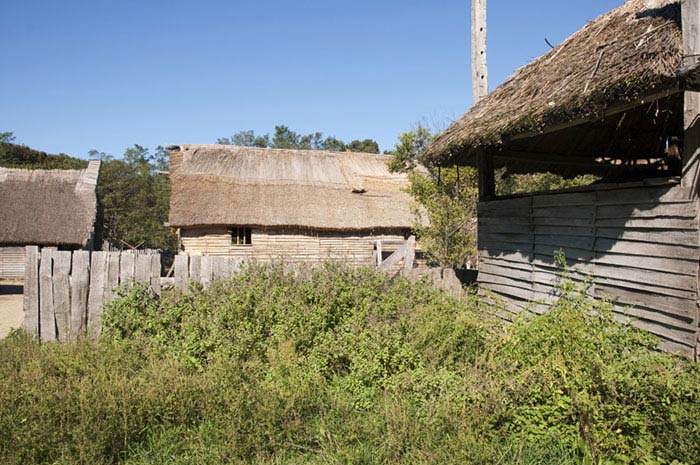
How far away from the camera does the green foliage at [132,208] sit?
98.0ft

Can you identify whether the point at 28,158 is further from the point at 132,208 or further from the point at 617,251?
the point at 617,251

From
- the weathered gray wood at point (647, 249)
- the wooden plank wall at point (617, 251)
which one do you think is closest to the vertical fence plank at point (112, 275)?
the wooden plank wall at point (617, 251)

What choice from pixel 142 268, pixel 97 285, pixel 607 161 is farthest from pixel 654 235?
pixel 97 285

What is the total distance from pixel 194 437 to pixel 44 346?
3.21m

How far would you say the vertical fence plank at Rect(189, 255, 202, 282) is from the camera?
6.42 metres

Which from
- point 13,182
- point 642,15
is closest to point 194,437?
point 642,15

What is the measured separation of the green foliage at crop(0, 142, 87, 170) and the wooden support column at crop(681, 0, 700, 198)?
39075 millimetres

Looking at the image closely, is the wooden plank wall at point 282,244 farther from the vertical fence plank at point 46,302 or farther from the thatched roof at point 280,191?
the vertical fence plank at point 46,302

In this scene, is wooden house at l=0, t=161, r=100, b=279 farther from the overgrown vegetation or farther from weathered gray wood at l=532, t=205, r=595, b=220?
weathered gray wood at l=532, t=205, r=595, b=220

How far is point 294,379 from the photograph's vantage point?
4.20 metres

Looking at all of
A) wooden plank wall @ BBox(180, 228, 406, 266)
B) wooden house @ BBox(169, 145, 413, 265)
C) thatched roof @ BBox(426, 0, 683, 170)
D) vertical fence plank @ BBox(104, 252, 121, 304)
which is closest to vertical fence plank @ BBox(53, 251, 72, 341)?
vertical fence plank @ BBox(104, 252, 121, 304)

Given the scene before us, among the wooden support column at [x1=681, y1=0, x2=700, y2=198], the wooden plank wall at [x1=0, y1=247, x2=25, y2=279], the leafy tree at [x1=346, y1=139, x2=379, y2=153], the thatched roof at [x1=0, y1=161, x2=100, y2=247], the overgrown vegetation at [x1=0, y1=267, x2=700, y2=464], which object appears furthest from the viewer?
the leafy tree at [x1=346, y1=139, x2=379, y2=153]

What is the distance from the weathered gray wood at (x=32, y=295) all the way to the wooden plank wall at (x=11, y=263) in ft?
52.3

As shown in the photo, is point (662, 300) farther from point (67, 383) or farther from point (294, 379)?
point (67, 383)
